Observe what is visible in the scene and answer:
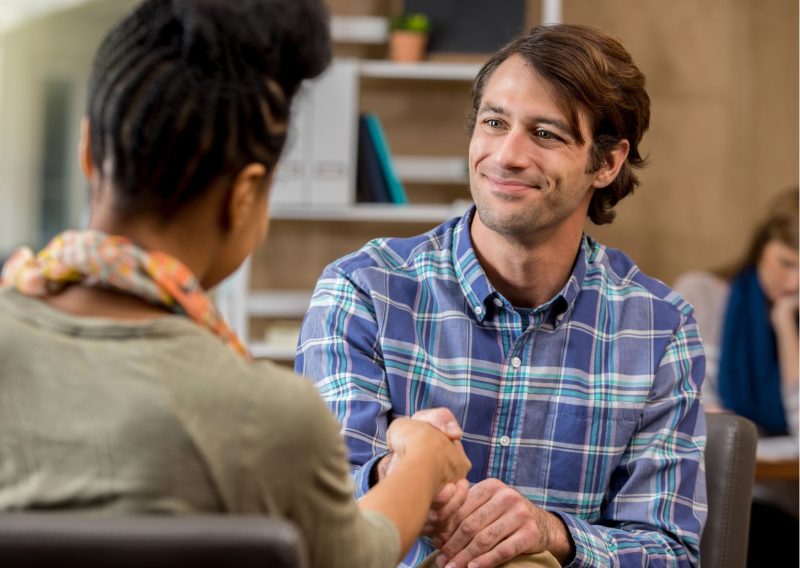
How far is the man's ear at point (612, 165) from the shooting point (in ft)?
5.72

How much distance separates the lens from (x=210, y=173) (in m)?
0.85

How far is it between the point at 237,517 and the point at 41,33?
556 cm

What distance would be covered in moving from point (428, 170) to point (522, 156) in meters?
2.20

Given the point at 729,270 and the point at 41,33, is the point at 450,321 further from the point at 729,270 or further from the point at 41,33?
the point at 41,33

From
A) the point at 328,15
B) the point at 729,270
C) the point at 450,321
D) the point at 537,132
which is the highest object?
the point at 328,15

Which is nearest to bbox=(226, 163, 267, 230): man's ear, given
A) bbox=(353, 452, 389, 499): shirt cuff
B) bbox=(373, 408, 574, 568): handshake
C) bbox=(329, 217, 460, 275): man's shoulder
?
bbox=(373, 408, 574, 568): handshake

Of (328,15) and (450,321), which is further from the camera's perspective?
(450,321)

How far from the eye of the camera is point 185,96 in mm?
830

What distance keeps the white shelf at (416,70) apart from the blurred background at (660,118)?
10 millimetres

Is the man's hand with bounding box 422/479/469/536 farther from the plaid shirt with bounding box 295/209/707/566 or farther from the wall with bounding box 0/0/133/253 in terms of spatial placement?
the wall with bounding box 0/0/133/253

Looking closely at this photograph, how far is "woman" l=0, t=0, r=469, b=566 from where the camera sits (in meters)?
0.77

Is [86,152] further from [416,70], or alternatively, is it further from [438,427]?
[416,70]

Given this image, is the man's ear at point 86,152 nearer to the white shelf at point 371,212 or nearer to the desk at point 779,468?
the desk at point 779,468

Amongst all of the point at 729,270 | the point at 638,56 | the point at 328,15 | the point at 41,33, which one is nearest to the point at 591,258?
the point at 328,15
